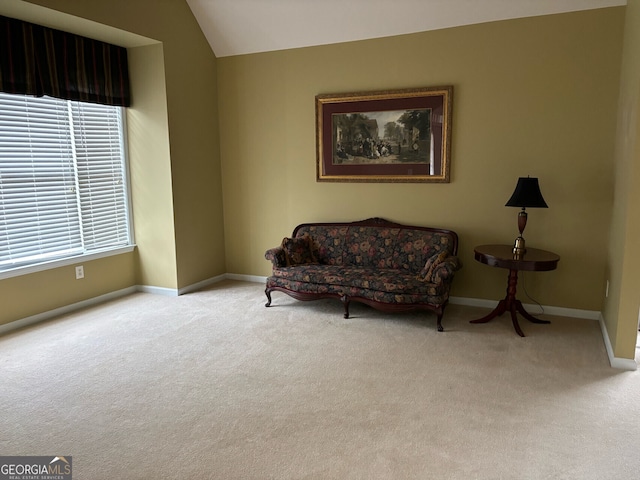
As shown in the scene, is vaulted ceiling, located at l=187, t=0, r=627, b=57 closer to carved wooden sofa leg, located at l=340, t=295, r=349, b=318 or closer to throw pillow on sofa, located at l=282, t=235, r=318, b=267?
throw pillow on sofa, located at l=282, t=235, r=318, b=267

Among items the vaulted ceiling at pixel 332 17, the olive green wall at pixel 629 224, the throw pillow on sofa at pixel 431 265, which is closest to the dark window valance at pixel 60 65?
the vaulted ceiling at pixel 332 17

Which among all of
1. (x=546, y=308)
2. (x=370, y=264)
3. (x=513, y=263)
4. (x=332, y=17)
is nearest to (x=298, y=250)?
(x=370, y=264)

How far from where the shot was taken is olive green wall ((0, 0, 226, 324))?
443 cm

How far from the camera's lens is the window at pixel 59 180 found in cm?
401

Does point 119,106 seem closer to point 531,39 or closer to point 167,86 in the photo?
point 167,86

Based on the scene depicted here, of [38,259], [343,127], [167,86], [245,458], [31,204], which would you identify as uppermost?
[167,86]

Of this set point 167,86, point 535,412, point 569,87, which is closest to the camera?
point 535,412

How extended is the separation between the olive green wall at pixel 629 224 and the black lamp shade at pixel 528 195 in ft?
1.85

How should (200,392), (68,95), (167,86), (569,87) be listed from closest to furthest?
(200,392), (569,87), (68,95), (167,86)

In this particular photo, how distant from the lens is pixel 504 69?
4199 millimetres

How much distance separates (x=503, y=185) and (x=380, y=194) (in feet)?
3.97

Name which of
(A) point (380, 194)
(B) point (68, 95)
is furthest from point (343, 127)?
(B) point (68, 95)

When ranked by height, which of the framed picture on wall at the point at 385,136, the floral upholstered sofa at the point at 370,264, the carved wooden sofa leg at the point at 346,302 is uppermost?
the framed picture on wall at the point at 385,136

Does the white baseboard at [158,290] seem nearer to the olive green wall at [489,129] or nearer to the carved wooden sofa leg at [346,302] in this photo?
the olive green wall at [489,129]
